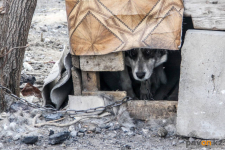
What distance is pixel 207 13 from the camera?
3.24 m

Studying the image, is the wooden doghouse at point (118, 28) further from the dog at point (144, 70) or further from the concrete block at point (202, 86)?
the dog at point (144, 70)

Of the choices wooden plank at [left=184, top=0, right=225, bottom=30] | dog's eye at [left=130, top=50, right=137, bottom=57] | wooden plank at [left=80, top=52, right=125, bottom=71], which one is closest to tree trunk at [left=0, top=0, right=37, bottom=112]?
wooden plank at [left=80, top=52, right=125, bottom=71]

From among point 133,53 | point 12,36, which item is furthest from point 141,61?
point 12,36

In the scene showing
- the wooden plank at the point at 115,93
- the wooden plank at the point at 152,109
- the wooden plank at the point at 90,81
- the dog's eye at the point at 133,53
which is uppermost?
the dog's eye at the point at 133,53

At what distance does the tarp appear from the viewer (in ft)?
10.9

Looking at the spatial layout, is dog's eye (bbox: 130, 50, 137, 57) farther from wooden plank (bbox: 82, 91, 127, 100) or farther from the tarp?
the tarp

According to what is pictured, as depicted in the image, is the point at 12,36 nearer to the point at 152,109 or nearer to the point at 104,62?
the point at 104,62

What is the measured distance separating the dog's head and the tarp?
96 cm

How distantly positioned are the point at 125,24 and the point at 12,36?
1334 millimetres

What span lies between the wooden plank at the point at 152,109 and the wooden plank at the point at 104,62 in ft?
1.49

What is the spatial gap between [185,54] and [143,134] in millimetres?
913

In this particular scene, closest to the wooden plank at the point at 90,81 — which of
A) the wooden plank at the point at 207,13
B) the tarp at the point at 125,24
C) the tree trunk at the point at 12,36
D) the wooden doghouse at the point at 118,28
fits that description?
the wooden doghouse at the point at 118,28

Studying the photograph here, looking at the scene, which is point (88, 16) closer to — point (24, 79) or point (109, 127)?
point (109, 127)

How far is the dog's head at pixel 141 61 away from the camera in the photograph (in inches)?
172
